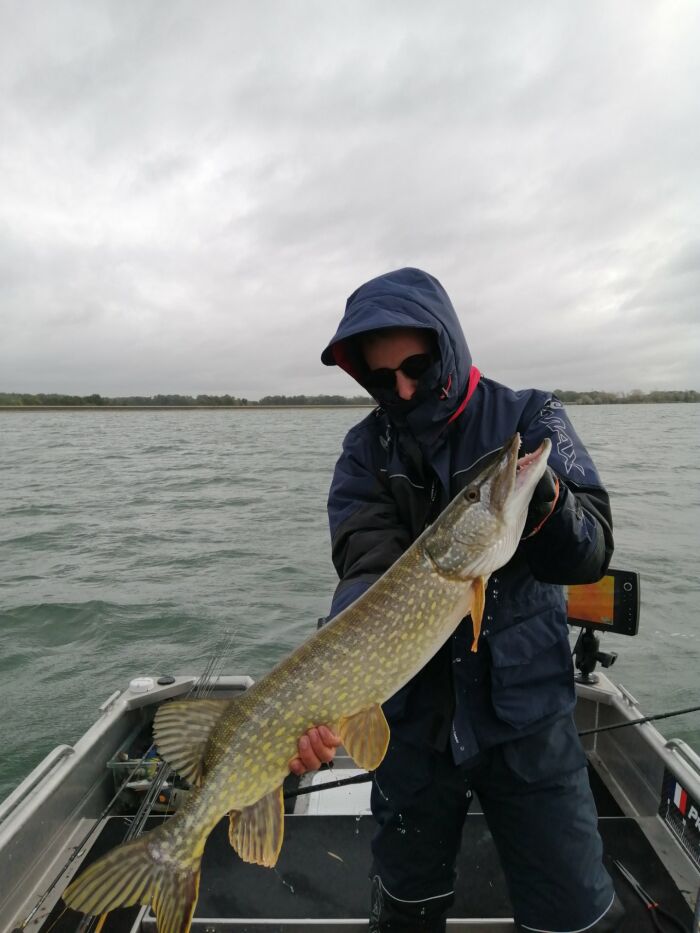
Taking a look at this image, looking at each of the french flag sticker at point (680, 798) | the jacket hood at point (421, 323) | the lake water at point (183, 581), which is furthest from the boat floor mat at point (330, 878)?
the lake water at point (183, 581)

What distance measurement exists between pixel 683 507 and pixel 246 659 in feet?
42.4

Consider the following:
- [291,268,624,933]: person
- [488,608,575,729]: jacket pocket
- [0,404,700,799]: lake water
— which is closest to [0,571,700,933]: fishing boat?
[291,268,624,933]: person

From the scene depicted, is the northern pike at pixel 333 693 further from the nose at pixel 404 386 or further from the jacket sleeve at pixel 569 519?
the nose at pixel 404 386

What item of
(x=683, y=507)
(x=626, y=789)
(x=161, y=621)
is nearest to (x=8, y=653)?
(x=161, y=621)

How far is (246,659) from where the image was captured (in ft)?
24.8

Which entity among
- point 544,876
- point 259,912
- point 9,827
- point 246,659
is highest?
point 544,876

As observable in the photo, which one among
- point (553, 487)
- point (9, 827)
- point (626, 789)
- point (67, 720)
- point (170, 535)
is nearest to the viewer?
point (553, 487)

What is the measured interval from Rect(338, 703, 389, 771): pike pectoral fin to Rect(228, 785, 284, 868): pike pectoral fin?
0.32 m

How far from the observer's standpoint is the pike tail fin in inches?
71.4

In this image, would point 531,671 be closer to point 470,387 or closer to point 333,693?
point 333,693

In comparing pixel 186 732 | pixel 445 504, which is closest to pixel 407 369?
pixel 445 504

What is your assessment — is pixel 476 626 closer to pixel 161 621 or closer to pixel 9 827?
pixel 9 827

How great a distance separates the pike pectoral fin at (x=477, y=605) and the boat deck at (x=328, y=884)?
1.43 metres

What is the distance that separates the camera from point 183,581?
10406 mm
